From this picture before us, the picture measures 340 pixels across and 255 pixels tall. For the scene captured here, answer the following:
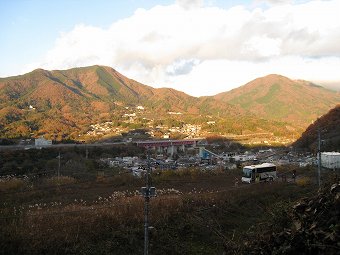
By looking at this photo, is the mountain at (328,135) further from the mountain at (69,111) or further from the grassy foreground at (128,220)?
the mountain at (69,111)

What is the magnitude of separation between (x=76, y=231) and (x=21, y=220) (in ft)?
5.20

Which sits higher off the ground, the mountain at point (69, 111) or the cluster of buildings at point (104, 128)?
the mountain at point (69, 111)

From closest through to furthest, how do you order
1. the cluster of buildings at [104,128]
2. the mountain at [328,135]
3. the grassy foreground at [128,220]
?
the grassy foreground at [128,220] → the mountain at [328,135] → the cluster of buildings at [104,128]

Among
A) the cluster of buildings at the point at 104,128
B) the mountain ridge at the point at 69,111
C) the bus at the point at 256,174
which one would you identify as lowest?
the bus at the point at 256,174

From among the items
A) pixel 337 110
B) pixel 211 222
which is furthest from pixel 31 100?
pixel 211 222

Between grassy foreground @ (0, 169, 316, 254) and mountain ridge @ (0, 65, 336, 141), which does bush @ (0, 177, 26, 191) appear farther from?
mountain ridge @ (0, 65, 336, 141)

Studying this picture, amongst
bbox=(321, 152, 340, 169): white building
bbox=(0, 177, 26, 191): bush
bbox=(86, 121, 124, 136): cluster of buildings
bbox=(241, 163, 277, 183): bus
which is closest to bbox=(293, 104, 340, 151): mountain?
Answer: bbox=(321, 152, 340, 169): white building

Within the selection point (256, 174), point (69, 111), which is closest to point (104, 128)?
point (69, 111)

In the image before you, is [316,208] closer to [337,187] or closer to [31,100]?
[337,187]

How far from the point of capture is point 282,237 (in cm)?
520

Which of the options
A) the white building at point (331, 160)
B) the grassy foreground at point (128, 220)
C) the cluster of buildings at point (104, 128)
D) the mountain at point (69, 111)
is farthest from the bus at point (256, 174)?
the cluster of buildings at point (104, 128)

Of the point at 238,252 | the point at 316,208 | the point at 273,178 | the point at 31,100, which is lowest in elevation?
the point at 273,178

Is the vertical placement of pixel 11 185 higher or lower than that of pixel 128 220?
lower

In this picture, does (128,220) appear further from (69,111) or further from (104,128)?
(69,111)
